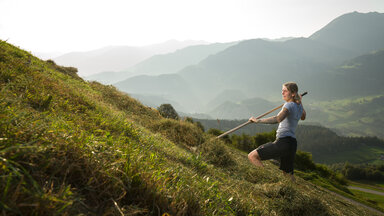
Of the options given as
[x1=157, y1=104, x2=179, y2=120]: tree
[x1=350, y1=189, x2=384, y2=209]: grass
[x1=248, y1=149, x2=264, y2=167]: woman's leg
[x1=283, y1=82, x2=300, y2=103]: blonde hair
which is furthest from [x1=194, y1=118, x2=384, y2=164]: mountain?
[x1=248, y1=149, x2=264, y2=167]: woman's leg

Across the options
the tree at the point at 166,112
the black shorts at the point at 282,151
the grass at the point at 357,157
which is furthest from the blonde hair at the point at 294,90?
the grass at the point at 357,157

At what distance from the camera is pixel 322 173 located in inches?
2397

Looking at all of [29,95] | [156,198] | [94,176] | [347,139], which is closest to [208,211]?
[156,198]

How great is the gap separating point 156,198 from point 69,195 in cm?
66

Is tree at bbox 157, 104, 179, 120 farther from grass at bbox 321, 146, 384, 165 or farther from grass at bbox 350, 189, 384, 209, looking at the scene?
grass at bbox 321, 146, 384, 165

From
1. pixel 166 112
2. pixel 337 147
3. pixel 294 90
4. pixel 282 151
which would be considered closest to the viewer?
pixel 282 151

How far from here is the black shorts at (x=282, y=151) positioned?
20.4 feet

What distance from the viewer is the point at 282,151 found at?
6227 millimetres

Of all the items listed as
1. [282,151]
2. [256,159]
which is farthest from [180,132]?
Answer: [282,151]

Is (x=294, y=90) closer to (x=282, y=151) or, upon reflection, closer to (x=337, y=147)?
(x=282, y=151)

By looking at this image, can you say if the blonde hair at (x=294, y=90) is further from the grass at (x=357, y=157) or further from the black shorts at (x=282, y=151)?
the grass at (x=357, y=157)

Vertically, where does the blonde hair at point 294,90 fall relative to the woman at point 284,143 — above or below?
above

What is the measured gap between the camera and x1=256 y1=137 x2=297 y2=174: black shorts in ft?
20.4

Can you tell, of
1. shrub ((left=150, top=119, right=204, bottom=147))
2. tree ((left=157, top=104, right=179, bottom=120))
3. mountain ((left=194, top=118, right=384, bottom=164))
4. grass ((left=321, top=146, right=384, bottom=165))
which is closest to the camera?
A: shrub ((left=150, top=119, right=204, bottom=147))
